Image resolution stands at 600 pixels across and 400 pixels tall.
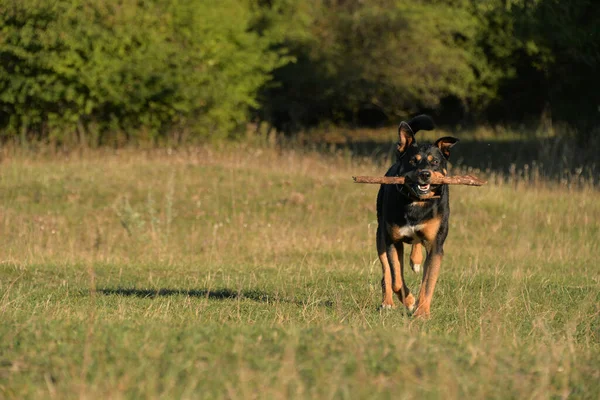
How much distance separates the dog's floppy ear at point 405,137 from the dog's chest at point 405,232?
80 cm

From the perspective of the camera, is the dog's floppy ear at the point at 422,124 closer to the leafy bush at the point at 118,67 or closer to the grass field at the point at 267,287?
the grass field at the point at 267,287

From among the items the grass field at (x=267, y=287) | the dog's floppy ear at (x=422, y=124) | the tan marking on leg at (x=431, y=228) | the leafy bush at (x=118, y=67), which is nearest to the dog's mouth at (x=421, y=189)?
the tan marking on leg at (x=431, y=228)

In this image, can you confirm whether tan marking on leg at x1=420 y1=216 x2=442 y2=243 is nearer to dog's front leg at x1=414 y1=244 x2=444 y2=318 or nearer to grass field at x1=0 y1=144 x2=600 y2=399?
dog's front leg at x1=414 y1=244 x2=444 y2=318

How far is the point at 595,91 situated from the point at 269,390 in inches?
1092

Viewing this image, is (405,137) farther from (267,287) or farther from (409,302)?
(267,287)

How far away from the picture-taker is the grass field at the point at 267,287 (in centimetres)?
585

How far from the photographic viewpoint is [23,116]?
30.8m

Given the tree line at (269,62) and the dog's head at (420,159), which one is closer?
the dog's head at (420,159)

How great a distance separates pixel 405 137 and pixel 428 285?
1468 millimetres

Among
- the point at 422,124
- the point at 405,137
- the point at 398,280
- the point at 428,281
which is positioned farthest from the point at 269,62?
the point at 428,281

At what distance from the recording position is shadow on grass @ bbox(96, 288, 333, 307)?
1057 centimetres

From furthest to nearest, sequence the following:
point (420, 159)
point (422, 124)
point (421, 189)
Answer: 1. point (422, 124)
2. point (420, 159)
3. point (421, 189)

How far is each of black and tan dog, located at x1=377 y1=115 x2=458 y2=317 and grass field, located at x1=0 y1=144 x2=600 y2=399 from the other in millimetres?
343

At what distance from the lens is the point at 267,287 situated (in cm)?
1171
